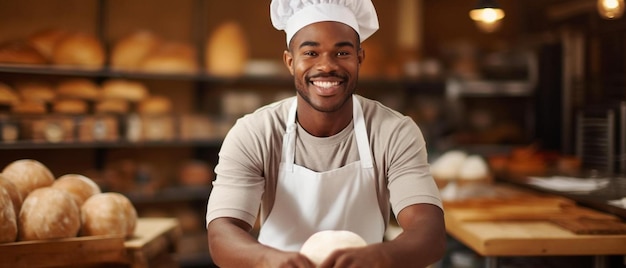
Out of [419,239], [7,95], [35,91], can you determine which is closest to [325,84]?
[419,239]

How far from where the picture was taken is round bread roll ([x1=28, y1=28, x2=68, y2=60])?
4227 mm

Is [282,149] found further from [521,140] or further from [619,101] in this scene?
[521,140]

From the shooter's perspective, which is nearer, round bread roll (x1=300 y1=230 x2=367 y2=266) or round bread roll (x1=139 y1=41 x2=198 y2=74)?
round bread roll (x1=300 y1=230 x2=367 y2=266)

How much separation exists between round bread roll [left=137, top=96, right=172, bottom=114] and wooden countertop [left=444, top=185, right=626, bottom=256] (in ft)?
7.80

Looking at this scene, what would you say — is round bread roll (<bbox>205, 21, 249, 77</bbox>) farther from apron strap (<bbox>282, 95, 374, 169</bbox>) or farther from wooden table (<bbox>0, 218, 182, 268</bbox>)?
apron strap (<bbox>282, 95, 374, 169</bbox>)

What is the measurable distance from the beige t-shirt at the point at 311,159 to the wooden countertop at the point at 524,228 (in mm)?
792

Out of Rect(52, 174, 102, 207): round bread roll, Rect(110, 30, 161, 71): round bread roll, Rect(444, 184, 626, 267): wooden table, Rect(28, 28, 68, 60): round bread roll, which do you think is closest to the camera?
Rect(52, 174, 102, 207): round bread roll

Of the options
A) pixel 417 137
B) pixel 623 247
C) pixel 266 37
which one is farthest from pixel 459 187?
pixel 266 37

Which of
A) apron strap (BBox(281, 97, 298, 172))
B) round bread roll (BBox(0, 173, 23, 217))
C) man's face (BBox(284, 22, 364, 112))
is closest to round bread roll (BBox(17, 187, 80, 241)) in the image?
round bread roll (BBox(0, 173, 23, 217))

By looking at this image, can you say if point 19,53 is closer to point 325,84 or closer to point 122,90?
point 122,90

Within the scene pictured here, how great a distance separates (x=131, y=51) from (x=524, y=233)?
3.09 metres

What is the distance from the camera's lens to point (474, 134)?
5.50m

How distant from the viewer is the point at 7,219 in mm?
1888

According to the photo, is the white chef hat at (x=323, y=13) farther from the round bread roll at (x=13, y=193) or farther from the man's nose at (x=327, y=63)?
the round bread roll at (x=13, y=193)
